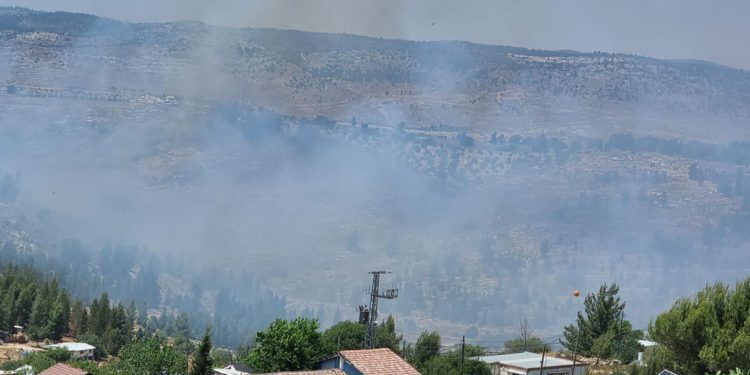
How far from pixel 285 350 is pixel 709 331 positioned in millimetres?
14674

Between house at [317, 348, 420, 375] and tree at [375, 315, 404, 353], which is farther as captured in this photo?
tree at [375, 315, 404, 353]

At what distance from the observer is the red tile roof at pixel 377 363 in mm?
35031

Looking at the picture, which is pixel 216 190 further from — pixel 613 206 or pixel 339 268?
pixel 613 206

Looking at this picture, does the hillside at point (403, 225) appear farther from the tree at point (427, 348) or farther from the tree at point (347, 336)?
the tree at point (347, 336)

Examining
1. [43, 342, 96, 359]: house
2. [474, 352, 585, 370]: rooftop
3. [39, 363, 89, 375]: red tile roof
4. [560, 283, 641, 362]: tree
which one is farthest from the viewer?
[43, 342, 96, 359]: house

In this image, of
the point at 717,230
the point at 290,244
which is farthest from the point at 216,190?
the point at 717,230

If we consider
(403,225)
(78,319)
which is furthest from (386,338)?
(403,225)

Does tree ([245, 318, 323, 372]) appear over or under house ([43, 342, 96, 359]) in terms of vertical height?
over

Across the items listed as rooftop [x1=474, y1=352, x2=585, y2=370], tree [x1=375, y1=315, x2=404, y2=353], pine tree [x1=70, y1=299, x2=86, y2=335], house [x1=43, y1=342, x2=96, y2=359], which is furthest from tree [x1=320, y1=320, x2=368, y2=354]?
pine tree [x1=70, y1=299, x2=86, y2=335]

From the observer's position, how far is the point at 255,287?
151 m

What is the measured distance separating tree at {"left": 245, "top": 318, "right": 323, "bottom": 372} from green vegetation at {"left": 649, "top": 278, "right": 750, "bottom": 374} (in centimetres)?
1226

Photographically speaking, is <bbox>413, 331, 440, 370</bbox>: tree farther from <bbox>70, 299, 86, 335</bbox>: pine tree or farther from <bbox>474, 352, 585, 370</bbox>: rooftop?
<bbox>70, 299, 86, 335</bbox>: pine tree

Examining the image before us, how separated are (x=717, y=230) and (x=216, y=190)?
74.1m

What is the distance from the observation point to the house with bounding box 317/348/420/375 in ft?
115
